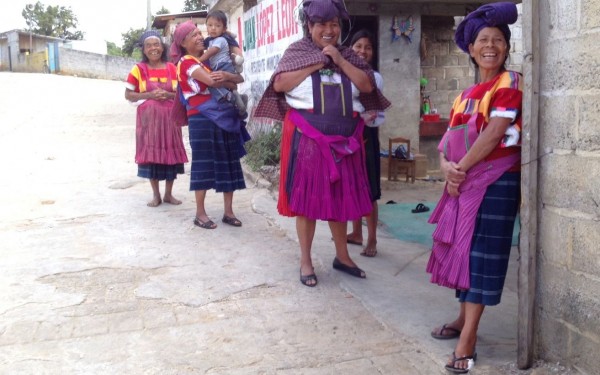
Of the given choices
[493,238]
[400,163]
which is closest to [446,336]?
[493,238]

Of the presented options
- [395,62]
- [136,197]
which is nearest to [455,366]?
[136,197]

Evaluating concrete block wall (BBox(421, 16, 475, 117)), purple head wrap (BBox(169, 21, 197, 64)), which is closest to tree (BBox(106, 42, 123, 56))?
concrete block wall (BBox(421, 16, 475, 117))

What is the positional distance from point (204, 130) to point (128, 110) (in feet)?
45.2

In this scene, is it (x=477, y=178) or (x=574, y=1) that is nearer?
(x=574, y=1)

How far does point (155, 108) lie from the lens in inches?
243

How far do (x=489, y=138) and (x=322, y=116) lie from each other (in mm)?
1338

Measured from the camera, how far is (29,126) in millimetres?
14750

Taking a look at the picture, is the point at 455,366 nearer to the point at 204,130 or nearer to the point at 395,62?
the point at 204,130

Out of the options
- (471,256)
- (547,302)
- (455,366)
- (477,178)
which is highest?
(477,178)

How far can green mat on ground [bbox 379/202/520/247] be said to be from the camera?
221 inches

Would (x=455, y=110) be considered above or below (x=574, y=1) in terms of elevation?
below

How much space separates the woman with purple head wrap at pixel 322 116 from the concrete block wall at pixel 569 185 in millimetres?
1377

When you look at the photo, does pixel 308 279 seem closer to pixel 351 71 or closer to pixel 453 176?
pixel 351 71

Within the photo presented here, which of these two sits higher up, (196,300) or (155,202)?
(155,202)
